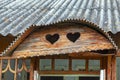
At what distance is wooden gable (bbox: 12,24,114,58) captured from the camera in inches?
217

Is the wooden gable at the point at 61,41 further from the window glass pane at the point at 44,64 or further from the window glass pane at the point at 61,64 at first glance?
the window glass pane at the point at 61,64

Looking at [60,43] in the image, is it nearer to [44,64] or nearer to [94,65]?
[44,64]

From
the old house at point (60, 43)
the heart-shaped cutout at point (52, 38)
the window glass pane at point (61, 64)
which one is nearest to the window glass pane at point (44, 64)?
the old house at point (60, 43)

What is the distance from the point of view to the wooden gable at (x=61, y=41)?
5508 mm

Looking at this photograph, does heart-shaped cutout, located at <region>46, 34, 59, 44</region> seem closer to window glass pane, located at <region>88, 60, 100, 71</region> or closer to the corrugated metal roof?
the corrugated metal roof

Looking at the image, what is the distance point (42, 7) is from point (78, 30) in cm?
237

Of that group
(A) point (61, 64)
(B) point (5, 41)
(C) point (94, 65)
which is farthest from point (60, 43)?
(B) point (5, 41)

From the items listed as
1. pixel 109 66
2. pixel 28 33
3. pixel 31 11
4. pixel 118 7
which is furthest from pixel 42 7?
pixel 109 66

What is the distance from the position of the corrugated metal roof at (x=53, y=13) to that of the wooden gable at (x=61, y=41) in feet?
0.71

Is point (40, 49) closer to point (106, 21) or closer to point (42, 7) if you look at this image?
point (106, 21)

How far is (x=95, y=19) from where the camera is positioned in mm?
6645

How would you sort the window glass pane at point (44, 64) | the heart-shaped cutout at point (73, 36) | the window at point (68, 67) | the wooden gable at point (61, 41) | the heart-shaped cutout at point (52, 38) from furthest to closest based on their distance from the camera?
the window glass pane at point (44, 64), the window at point (68, 67), the heart-shaped cutout at point (52, 38), the heart-shaped cutout at point (73, 36), the wooden gable at point (61, 41)

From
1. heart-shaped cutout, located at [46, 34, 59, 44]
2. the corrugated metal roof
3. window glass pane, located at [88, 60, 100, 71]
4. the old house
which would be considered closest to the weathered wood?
the old house

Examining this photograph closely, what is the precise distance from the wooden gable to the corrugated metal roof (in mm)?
216
